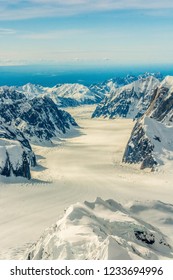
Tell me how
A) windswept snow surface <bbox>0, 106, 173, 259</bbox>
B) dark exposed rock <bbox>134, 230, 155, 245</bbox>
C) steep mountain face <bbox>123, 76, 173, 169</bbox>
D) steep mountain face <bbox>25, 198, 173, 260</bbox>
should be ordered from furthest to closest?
steep mountain face <bbox>123, 76, 173, 169</bbox>
windswept snow surface <bbox>0, 106, 173, 259</bbox>
dark exposed rock <bbox>134, 230, 155, 245</bbox>
steep mountain face <bbox>25, 198, 173, 260</bbox>

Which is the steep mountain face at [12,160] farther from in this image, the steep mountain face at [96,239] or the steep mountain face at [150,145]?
the steep mountain face at [96,239]

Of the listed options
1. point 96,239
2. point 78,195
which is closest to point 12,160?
point 78,195

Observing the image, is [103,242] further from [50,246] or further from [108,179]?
[108,179]

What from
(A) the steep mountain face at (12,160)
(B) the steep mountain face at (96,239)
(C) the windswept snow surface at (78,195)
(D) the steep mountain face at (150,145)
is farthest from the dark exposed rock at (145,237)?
→ (D) the steep mountain face at (150,145)

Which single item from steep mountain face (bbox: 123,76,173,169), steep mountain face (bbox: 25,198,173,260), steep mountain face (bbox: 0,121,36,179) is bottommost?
steep mountain face (bbox: 123,76,173,169)

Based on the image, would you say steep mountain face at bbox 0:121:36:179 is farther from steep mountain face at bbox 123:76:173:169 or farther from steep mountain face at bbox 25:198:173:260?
steep mountain face at bbox 25:198:173:260

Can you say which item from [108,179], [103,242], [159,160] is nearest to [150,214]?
[103,242]

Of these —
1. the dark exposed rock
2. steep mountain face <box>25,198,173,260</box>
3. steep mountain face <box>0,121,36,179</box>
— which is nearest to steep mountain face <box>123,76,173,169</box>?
steep mountain face <box>0,121,36,179</box>

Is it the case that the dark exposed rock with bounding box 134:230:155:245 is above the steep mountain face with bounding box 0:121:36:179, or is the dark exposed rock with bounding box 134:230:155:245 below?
above
